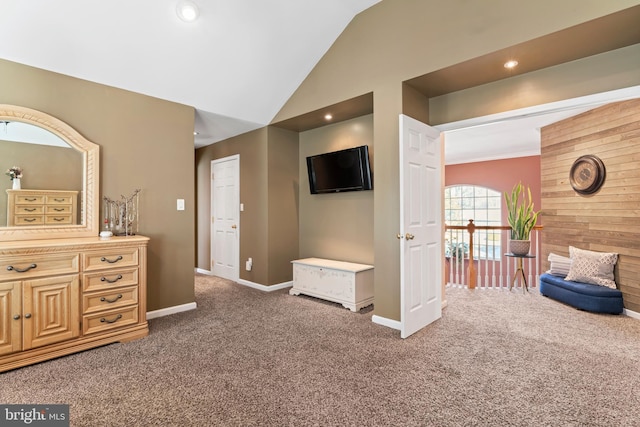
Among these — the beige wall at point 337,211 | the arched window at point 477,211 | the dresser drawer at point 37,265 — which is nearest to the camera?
the dresser drawer at point 37,265

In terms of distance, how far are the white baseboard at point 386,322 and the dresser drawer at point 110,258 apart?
2358mm

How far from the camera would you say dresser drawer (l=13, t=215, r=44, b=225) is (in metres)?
2.61

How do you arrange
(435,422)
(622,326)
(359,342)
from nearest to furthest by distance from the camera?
(435,422)
(359,342)
(622,326)

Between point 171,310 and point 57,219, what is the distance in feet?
4.70

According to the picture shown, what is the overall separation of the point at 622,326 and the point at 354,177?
3.20 metres

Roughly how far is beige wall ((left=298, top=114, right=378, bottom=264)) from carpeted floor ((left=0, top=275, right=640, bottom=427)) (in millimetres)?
1102

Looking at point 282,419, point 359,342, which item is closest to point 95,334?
point 282,419

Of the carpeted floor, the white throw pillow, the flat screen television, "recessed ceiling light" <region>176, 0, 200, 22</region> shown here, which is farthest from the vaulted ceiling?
the white throw pillow

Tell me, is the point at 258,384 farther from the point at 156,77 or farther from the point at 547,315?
the point at 547,315

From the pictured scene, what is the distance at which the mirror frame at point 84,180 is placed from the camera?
258 centimetres

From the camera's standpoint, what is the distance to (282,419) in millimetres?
1714

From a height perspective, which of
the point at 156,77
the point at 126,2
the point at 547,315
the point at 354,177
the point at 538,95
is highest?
the point at 126,2

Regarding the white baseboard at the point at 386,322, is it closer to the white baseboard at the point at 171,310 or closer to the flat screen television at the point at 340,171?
the flat screen television at the point at 340,171

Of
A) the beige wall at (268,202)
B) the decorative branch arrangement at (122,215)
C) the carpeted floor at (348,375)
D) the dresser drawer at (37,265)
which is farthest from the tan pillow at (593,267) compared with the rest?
the dresser drawer at (37,265)
